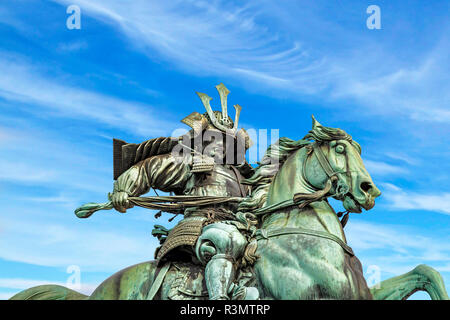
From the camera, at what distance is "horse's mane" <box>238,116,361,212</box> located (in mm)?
8039

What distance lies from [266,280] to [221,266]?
0.55m

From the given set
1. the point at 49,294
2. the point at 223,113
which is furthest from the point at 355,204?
the point at 49,294

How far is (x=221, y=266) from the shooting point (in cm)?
743

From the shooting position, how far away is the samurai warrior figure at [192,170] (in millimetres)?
8172

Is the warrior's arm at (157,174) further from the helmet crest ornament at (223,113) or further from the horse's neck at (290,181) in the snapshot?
the horse's neck at (290,181)

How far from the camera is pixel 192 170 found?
29.9 ft

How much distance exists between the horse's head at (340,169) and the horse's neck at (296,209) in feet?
0.39

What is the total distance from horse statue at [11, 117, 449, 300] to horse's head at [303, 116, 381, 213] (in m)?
0.01

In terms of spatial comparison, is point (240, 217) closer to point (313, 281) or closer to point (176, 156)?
point (313, 281)

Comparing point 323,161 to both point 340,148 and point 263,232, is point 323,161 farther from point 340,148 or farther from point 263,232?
point 263,232

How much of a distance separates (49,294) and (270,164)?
3597 mm

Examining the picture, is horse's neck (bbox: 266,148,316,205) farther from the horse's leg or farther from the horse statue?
the horse's leg

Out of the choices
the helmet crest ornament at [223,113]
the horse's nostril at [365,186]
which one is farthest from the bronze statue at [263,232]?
the helmet crest ornament at [223,113]

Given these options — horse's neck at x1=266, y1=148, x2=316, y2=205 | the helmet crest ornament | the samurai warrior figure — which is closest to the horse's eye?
horse's neck at x1=266, y1=148, x2=316, y2=205
